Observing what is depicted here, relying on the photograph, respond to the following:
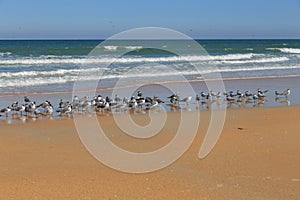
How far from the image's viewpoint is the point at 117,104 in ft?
46.1

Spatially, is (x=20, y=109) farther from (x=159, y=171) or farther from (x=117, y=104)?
(x=159, y=171)

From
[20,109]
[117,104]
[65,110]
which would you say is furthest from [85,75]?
[65,110]

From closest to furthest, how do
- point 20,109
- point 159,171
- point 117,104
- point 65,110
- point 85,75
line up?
point 159,171 → point 65,110 → point 20,109 → point 117,104 → point 85,75

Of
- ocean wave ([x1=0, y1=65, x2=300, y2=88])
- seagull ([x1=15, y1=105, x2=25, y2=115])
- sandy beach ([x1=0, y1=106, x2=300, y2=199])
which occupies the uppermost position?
sandy beach ([x1=0, y1=106, x2=300, y2=199])

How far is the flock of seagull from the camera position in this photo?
13.0 metres

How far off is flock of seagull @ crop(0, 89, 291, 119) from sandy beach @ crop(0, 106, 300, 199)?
217cm

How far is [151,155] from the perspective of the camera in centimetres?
816

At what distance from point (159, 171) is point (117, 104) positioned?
279 inches

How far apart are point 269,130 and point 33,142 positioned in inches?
188

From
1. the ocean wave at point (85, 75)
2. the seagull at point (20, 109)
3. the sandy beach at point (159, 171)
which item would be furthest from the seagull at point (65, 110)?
the ocean wave at point (85, 75)

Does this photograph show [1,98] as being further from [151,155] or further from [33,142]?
[151,155]

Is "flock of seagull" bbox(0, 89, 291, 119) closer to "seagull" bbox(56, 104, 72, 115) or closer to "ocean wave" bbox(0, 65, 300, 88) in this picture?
"seagull" bbox(56, 104, 72, 115)

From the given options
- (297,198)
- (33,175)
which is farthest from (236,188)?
(33,175)

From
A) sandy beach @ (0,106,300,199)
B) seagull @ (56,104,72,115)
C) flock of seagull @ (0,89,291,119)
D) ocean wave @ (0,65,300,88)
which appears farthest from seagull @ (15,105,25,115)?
ocean wave @ (0,65,300,88)
